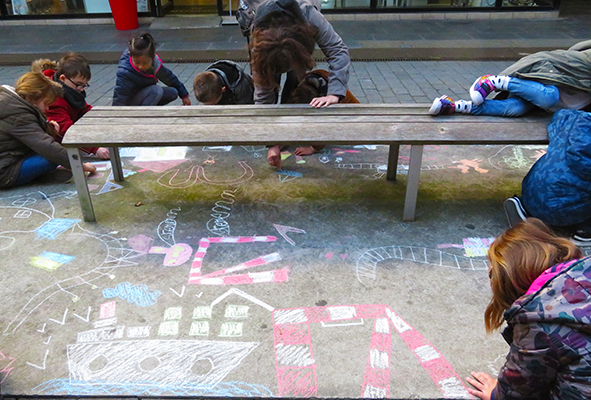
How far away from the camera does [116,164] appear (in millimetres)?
3244

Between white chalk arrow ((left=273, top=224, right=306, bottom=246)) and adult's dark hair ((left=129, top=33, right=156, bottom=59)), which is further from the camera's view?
adult's dark hair ((left=129, top=33, right=156, bottom=59))

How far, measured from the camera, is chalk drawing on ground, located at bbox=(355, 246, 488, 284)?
7.82ft

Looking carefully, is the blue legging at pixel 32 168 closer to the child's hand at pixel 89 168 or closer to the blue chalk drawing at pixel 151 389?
the child's hand at pixel 89 168

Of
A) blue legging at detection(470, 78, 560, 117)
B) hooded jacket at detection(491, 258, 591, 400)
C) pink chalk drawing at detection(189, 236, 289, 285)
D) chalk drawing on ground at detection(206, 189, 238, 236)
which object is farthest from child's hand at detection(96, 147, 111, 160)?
hooded jacket at detection(491, 258, 591, 400)

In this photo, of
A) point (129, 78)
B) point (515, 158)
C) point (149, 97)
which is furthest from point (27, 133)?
point (515, 158)

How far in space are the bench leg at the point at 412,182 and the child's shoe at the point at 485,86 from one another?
0.50 meters

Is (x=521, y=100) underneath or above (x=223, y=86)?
above

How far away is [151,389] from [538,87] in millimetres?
2544

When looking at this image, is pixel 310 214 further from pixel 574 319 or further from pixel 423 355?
pixel 574 319

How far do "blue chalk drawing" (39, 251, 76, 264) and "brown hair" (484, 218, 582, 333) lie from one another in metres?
2.09

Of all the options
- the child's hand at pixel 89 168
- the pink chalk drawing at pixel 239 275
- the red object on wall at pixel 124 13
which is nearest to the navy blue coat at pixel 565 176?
the pink chalk drawing at pixel 239 275

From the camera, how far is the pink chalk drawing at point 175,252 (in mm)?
2459

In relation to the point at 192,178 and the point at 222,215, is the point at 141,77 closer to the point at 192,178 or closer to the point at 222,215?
the point at 192,178

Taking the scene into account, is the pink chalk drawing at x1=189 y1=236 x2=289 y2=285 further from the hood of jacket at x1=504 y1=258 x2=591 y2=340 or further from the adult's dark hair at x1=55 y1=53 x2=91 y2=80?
the adult's dark hair at x1=55 y1=53 x2=91 y2=80
